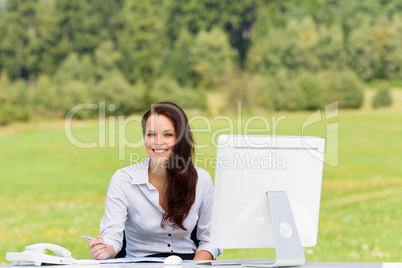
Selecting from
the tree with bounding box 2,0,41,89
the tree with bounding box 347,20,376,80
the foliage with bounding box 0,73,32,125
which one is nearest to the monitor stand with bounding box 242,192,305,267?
→ the foliage with bounding box 0,73,32,125

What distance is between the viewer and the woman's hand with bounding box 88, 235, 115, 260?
9.03 ft

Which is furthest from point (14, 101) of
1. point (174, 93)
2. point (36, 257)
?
point (36, 257)

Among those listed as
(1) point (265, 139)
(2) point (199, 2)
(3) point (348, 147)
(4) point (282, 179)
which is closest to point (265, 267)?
(4) point (282, 179)

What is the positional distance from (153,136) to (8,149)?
15592mm

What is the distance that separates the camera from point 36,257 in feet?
8.18

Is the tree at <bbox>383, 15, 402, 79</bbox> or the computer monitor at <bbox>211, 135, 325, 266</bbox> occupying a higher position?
the tree at <bbox>383, 15, 402, 79</bbox>

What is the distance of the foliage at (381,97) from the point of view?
718 inches

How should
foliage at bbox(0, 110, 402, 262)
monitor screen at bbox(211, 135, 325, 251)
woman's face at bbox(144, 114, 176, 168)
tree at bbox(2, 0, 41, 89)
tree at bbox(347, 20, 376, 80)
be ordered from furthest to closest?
1. tree at bbox(347, 20, 376, 80)
2. tree at bbox(2, 0, 41, 89)
3. foliage at bbox(0, 110, 402, 262)
4. woman's face at bbox(144, 114, 176, 168)
5. monitor screen at bbox(211, 135, 325, 251)

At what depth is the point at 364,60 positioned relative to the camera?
1875 cm

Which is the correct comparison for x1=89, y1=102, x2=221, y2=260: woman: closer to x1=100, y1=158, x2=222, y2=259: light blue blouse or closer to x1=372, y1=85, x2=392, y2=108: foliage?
x1=100, y1=158, x2=222, y2=259: light blue blouse

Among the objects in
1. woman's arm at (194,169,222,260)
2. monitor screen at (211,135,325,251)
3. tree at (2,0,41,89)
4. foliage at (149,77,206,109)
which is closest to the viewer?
monitor screen at (211,135,325,251)

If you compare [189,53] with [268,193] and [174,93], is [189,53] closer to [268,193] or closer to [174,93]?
[174,93]

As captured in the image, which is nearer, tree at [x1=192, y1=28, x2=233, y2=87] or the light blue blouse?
the light blue blouse

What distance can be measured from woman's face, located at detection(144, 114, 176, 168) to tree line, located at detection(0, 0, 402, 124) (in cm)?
1500
